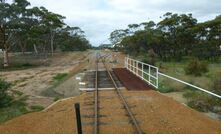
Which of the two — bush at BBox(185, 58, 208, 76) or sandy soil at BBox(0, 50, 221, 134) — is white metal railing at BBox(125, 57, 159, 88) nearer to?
bush at BBox(185, 58, 208, 76)

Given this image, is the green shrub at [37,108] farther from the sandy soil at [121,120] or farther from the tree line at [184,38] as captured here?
the tree line at [184,38]

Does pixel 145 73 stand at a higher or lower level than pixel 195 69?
higher

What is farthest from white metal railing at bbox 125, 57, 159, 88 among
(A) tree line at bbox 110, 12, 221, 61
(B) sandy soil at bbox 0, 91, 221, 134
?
(A) tree line at bbox 110, 12, 221, 61

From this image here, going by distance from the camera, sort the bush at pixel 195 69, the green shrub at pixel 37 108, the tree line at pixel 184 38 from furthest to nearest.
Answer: the tree line at pixel 184 38, the bush at pixel 195 69, the green shrub at pixel 37 108

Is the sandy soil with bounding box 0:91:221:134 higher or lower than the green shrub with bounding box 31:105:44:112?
higher

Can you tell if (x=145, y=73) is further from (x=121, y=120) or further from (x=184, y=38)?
(x=184, y=38)

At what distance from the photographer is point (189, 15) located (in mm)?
56281

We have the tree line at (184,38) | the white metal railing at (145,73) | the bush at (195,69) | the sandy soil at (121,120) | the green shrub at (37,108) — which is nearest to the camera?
the sandy soil at (121,120)

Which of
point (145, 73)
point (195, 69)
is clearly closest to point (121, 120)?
point (145, 73)

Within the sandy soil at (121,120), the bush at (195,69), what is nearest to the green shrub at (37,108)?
the sandy soil at (121,120)

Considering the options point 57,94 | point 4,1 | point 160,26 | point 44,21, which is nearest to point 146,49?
point 160,26

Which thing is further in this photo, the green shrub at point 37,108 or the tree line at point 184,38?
the tree line at point 184,38

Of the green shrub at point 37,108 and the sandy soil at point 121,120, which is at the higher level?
the sandy soil at point 121,120

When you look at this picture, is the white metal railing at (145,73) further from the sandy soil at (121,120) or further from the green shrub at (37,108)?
the green shrub at (37,108)
